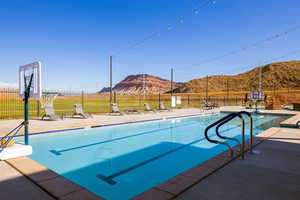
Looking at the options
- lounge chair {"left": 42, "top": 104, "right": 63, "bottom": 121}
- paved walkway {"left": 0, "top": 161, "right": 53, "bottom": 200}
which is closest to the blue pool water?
paved walkway {"left": 0, "top": 161, "right": 53, "bottom": 200}

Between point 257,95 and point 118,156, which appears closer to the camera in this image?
point 118,156

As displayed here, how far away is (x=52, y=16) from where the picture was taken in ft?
49.1

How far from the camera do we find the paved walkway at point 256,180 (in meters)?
2.18

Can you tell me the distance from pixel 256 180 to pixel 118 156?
3223 millimetres

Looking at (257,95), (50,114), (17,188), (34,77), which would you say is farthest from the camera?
(257,95)

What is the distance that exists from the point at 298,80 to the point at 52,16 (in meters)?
80.9

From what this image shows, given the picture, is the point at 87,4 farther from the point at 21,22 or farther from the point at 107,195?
the point at 107,195

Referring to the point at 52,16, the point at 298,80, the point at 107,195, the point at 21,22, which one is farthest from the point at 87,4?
the point at 298,80

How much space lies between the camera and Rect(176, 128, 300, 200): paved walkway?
7.16 feet

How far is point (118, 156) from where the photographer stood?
480 cm

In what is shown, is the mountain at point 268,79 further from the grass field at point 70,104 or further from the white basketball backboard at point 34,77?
the white basketball backboard at point 34,77

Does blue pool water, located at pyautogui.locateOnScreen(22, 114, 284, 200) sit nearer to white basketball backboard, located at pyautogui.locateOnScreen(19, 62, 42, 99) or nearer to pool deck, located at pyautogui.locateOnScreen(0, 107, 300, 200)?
pool deck, located at pyautogui.locateOnScreen(0, 107, 300, 200)

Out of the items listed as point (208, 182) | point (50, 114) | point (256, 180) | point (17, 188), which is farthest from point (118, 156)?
point (50, 114)

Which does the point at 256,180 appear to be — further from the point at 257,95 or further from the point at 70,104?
the point at 70,104
